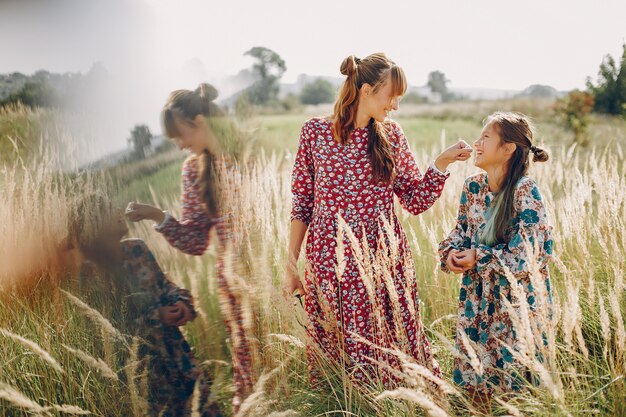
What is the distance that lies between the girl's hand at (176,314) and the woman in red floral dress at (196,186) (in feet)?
0.43

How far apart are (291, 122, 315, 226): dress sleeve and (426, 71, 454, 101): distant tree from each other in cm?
5293

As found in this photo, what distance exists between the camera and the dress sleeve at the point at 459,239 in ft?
7.48

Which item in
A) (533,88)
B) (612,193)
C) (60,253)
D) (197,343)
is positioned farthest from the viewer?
(533,88)

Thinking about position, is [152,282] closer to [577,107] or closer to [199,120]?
[199,120]

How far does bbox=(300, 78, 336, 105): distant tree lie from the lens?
1779 inches

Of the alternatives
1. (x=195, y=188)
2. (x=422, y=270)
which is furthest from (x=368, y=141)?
(x=422, y=270)

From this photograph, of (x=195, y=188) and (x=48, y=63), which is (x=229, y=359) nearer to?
(x=195, y=188)

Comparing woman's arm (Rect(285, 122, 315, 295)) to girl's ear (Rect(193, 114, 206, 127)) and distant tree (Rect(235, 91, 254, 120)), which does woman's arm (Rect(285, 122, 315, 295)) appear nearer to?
distant tree (Rect(235, 91, 254, 120))

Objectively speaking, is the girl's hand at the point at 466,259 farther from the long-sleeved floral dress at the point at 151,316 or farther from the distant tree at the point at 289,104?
the distant tree at the point at 289,104

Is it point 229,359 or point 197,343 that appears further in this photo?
point 229,359

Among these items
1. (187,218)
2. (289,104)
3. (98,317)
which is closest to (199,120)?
(187,218)

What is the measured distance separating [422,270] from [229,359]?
1.62 m

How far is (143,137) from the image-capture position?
4.85 ft

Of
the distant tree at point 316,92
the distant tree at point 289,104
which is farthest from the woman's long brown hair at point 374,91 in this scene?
the distant tree at point 316,92
